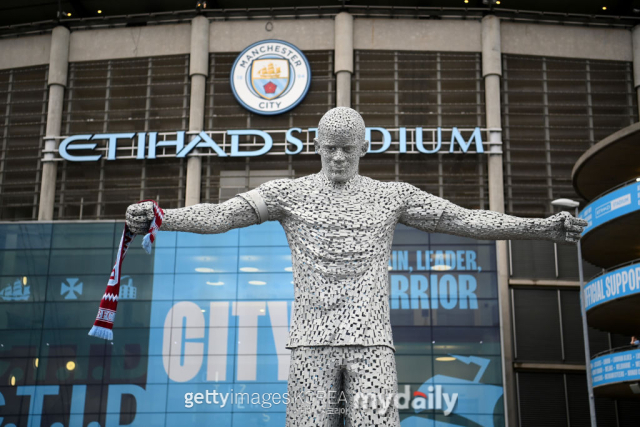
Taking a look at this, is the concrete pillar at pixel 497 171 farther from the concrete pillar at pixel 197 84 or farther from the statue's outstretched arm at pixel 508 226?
the statue's outstretched arm at pixel 508 226

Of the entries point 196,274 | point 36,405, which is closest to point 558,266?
point 196,274

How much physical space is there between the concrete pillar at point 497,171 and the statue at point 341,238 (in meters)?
25.8

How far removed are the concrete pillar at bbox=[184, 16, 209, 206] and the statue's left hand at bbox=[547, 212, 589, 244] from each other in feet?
93.4

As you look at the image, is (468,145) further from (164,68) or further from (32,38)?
(32,38)

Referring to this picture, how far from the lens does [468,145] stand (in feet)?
106

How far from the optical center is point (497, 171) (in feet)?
106

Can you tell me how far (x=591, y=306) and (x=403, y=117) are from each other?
12153 millimetres

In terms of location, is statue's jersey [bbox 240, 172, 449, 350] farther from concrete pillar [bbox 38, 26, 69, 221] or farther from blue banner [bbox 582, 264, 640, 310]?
concrete pillar [bbox 38, 26, 69, 221]

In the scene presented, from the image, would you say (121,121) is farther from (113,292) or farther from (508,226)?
(508,226)

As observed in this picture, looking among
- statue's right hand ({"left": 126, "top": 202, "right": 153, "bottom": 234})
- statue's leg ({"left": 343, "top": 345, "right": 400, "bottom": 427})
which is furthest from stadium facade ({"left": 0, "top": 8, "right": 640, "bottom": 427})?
statue's right hand ({"left": 126, "top": 202, "right": 153, "bottom": 234})

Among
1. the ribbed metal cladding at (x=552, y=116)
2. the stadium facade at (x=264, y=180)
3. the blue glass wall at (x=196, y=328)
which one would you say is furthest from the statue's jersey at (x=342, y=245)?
the ribbed metal cladding at (x=552, y=116)

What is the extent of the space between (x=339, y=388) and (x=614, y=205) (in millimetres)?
20134

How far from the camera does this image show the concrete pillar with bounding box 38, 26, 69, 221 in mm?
33219

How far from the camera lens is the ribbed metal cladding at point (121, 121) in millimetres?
33344
